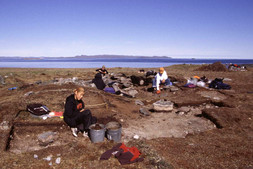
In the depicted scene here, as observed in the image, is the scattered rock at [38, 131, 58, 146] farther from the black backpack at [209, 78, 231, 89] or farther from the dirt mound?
the dirt mound

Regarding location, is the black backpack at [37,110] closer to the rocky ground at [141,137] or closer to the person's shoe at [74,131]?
the rocky ground at [141,137]

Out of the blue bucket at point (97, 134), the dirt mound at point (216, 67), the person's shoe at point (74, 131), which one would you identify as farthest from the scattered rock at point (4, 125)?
the dirt mound at point (216, 67)

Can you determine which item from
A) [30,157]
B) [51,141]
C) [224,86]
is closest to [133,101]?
[51,141]

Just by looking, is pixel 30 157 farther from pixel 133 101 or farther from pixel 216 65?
pixel 216 65

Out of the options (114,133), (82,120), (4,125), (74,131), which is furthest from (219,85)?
(4,125)

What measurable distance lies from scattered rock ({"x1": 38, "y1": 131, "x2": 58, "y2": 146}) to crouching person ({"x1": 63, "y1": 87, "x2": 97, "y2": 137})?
567 mm

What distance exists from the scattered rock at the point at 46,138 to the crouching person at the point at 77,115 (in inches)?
22.3

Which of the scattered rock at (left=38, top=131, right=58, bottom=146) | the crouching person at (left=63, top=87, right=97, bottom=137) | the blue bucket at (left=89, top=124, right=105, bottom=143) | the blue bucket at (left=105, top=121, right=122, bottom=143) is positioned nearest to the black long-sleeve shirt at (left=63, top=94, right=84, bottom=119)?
the crouching person at (left=63, top=87, right=97, bottom=137)

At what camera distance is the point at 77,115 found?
554cm

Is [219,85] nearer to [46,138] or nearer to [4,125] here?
[46,138]

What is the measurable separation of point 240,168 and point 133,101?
6346mm

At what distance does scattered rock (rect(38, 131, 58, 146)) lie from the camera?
5148mm

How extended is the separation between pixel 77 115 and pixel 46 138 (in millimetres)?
1062

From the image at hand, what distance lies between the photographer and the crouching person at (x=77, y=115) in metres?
5.45
